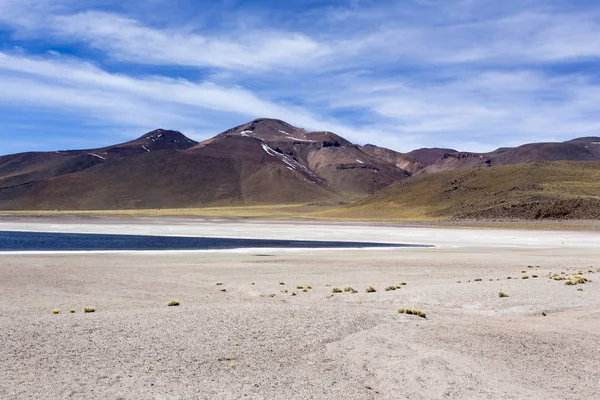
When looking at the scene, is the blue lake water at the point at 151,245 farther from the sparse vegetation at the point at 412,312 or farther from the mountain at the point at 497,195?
the mountain at the point at 497,195

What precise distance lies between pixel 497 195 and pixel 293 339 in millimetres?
106409

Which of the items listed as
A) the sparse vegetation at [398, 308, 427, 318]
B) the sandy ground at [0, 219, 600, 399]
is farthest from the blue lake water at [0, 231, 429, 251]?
the sparse vegetation at [398, 308, 427, 318]

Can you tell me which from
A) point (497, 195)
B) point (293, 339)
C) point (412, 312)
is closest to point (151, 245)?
point (412, 312)

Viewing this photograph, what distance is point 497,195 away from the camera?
11088 centimetres

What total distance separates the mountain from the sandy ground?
251 ft

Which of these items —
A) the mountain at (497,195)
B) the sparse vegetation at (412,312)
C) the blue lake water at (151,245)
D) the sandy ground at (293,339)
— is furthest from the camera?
the mountain at (497,195)

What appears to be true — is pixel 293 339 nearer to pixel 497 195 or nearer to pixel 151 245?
pixel 151 245

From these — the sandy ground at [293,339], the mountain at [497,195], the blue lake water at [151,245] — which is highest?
the mountain at [497,195]

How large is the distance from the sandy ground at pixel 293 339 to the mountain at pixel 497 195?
7655 cm

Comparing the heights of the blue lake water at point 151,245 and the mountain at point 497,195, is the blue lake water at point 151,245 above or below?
below

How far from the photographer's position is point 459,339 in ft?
41.5

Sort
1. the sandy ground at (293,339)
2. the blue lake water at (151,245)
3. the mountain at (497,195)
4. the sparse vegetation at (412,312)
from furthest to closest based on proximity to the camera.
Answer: the mountain at (497,195) → the blue lake water at (151,245) → the sparse vegetation at (412,312) → the sandy ground at (293,339)

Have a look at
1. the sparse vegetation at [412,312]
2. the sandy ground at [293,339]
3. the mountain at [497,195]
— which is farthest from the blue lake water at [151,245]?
the mountain at [497,195]

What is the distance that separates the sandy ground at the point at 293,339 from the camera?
370 inches
